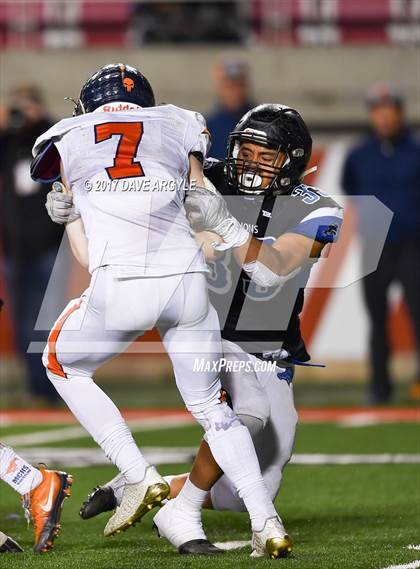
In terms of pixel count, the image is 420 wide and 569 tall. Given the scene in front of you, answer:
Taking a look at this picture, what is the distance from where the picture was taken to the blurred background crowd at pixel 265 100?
8.00 meters

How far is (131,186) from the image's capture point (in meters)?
3.83

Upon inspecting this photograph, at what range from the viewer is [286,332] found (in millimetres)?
4289

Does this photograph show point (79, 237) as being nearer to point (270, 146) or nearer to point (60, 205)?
point (60, 205)

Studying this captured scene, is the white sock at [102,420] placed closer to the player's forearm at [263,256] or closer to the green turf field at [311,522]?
the green turf field at [311,522]

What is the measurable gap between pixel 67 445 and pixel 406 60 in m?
4.70

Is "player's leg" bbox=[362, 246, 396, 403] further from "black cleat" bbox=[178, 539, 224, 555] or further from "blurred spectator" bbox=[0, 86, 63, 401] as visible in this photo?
"black cleat" bbox=[178, 539, 224, 555]

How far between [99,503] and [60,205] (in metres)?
0.97

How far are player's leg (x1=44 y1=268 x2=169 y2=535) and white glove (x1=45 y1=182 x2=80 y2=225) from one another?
24cm

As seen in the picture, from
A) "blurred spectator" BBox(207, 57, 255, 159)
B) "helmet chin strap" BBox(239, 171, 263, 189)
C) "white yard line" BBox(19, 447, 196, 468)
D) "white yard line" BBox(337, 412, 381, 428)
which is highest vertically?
"helmet chin strap" BBox(239, 171, 263, 189)

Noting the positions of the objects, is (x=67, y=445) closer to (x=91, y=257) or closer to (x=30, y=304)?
(x=30, y=304)

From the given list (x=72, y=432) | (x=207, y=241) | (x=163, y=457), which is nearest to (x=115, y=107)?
(x=207, y=241)

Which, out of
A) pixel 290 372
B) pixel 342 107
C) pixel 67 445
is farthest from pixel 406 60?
pixel 290 372

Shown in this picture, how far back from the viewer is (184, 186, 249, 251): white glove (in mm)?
3719

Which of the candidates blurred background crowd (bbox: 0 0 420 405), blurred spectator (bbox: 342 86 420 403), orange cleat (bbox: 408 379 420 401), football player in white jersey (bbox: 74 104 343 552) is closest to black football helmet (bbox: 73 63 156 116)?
football player in white jersey (bbox: 74 104 343 552)
